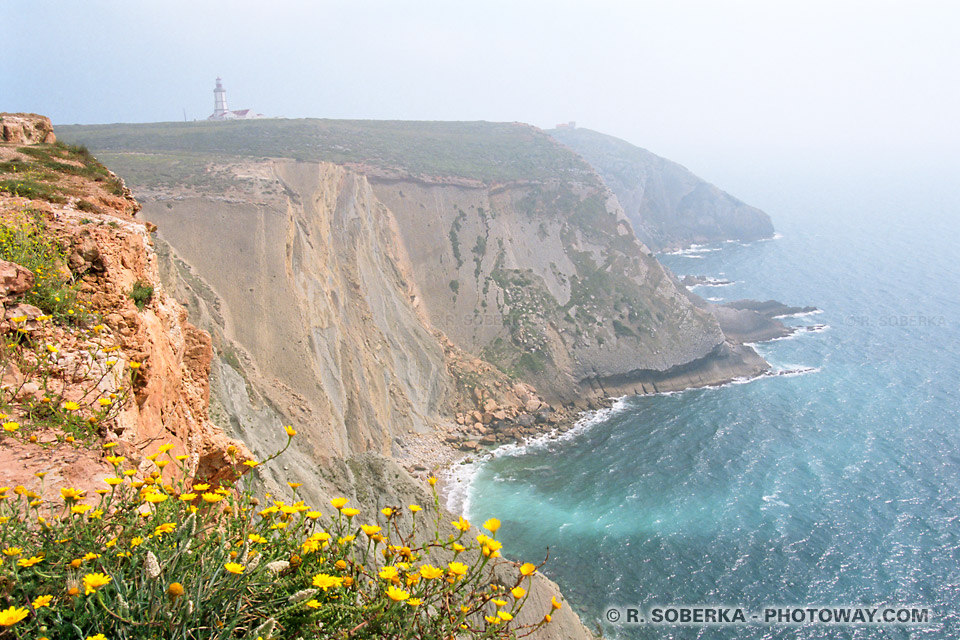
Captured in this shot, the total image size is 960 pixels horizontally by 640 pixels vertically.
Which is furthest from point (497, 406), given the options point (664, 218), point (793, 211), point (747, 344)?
point (793, 211)

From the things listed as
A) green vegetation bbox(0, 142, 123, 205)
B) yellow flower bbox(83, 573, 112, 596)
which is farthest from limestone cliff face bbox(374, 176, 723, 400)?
yellow flower bbox(83, 573, 112, 596)

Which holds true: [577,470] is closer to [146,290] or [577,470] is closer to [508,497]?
[508,497]

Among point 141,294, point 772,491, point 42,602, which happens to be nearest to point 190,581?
point 42,602

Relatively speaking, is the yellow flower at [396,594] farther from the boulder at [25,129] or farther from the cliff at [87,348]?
the boulder at [25,129]

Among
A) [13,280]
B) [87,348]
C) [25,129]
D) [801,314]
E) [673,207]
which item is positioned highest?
[673,207]

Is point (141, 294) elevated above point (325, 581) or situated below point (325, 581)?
above

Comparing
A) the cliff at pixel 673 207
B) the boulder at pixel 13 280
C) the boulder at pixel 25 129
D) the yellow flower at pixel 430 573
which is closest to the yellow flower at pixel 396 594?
the yellow flower at pixel 430 573

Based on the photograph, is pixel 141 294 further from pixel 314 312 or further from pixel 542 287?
pixel 542 287
